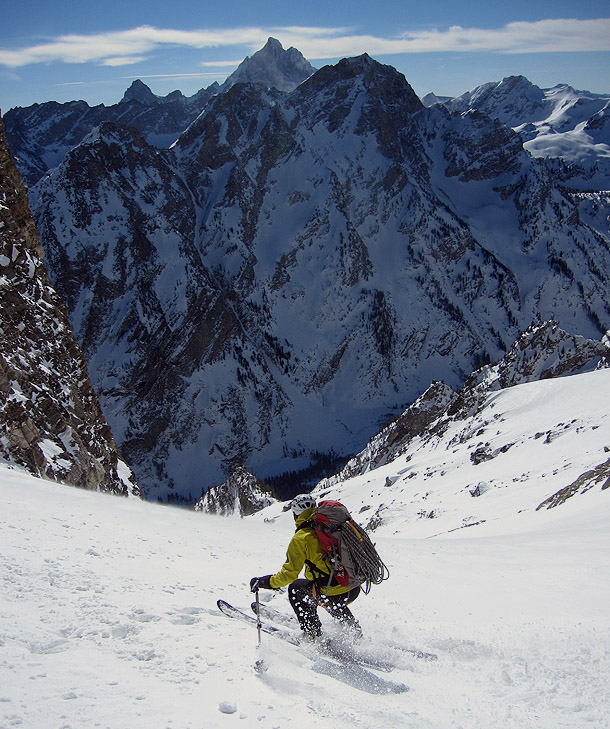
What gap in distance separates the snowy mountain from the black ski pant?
131 metres

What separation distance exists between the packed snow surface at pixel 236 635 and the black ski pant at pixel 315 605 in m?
0.37

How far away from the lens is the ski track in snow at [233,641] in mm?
4734

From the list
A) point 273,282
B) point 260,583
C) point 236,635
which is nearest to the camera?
point 236,635

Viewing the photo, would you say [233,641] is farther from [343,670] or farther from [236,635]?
[343,670]

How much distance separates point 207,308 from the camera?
15338 cm

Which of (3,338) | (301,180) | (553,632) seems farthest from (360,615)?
(301,180)

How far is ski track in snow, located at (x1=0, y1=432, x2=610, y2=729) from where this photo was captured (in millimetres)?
4734

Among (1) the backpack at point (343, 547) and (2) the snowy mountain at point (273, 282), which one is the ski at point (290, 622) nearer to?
(1) the backpack at point (343, 547)

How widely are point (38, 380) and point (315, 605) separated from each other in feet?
103

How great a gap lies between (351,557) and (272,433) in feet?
473

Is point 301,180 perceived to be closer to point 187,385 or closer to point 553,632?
point 187,385

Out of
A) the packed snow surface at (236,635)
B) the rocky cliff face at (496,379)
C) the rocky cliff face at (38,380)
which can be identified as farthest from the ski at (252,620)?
the rocky cliff face at (496,379)

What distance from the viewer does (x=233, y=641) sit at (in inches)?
248

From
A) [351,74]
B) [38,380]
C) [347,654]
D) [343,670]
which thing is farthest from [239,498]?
[351,74]
